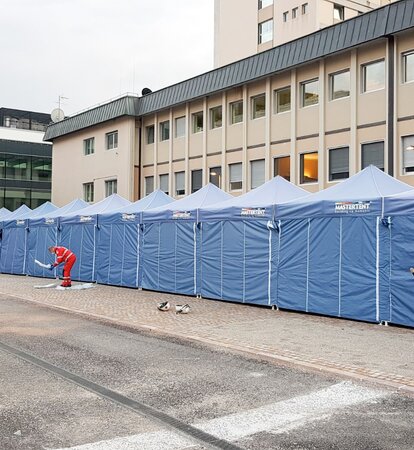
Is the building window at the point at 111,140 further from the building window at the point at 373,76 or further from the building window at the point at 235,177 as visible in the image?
the building window at the point at 373,76

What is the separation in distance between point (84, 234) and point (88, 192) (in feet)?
50.5

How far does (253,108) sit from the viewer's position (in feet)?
87.4

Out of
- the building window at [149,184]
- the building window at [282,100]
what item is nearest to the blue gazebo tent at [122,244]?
the building window at [282,100]

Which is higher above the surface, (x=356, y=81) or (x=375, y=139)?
(x=356, y=81)

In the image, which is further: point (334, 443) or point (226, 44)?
point (226, 44)

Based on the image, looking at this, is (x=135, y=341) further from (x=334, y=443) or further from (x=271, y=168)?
(x=271, y=168)

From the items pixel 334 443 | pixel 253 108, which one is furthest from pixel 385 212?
pixel 253 108

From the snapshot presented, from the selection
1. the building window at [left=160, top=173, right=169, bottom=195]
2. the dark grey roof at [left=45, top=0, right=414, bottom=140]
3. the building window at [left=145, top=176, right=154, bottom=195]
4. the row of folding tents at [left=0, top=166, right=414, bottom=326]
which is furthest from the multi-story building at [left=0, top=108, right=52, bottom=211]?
the row of folding tents at [left=0, top=166, right=414, bottom=326]

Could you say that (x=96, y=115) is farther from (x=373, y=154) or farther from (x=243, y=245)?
(x=243, y=245)

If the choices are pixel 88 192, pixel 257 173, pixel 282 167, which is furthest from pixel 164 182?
pixel 282 167

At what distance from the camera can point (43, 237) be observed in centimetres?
2489

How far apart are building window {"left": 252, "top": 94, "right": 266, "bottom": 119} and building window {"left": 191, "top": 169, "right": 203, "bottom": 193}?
14.6 feet

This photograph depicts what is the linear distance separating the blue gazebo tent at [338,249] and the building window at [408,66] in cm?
813

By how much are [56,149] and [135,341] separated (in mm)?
33208
